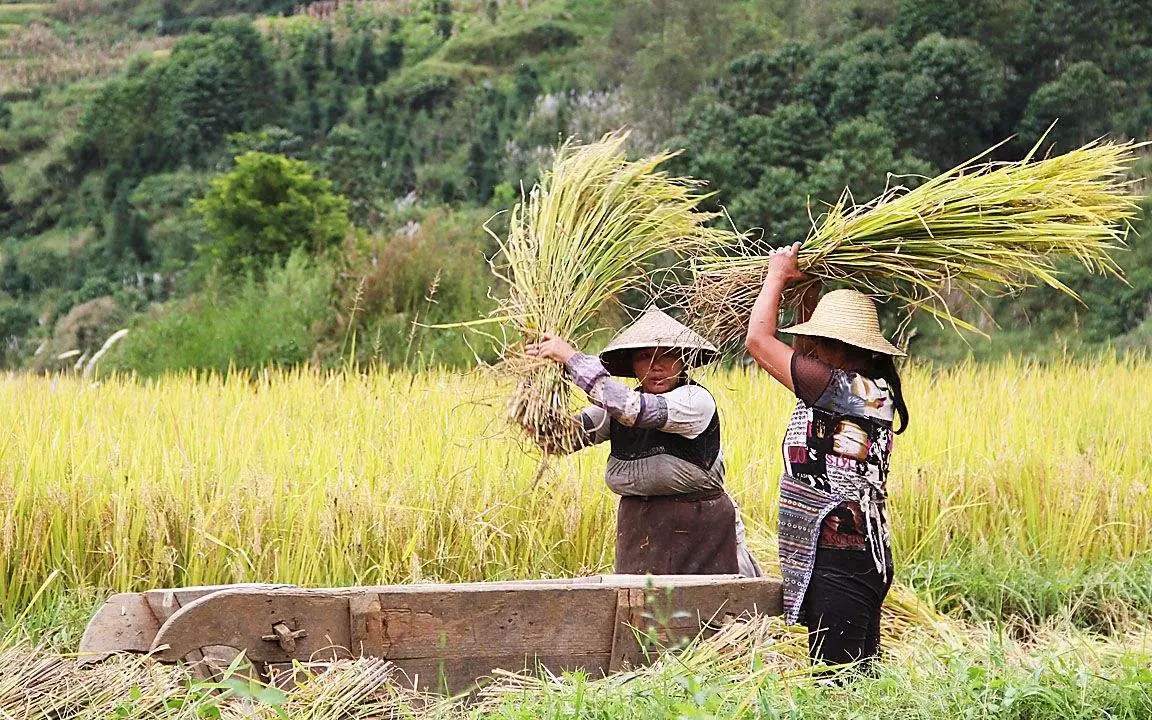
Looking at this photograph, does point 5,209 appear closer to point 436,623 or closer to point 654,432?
point 654,432

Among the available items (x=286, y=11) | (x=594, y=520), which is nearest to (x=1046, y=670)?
(x=594, y=520)

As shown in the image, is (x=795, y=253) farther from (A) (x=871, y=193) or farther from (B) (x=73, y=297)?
(B) (x=73, y=297)

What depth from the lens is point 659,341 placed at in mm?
3449

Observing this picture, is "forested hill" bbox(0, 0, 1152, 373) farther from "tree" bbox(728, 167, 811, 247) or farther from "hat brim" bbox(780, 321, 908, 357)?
"hat brim" bbox(780, 321, 908, 357)

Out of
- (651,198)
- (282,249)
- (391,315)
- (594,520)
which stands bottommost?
(282,249)

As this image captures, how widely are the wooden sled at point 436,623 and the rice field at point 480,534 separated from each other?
86 mm

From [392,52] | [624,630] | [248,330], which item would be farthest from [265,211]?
[624,630]

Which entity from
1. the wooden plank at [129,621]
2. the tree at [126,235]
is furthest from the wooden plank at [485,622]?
the tree at [126,235]

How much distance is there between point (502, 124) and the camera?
1079 inches

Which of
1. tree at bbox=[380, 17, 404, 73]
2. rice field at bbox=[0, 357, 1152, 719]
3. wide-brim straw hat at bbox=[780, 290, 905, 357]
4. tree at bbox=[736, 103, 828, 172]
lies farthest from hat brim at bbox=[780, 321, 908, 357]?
tree at bbox=[380, 17, 404, 73]

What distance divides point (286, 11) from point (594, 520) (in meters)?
35.1

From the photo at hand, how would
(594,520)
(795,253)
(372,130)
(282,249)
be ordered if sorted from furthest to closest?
(372,130) → (282,249) → (594,520) → (795,253)

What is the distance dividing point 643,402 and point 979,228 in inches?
37.8

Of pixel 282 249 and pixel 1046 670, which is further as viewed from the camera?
pixel 282 249
